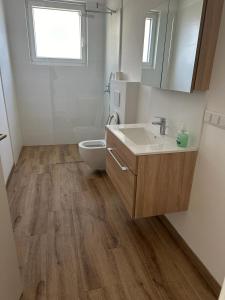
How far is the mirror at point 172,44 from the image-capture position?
4.44 ft

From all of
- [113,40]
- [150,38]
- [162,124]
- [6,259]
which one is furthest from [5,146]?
[113,40]

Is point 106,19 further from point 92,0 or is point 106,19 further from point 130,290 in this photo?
point 130,290

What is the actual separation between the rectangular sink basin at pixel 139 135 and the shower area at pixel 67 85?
1532mm

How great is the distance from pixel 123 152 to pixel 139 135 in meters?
0.44

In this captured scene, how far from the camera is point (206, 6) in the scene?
4.05 ft

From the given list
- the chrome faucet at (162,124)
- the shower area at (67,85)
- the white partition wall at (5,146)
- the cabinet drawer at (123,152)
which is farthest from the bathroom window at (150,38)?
Result: the white partition wall at (5,146)

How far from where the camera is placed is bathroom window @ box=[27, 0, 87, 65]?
10.9 feet

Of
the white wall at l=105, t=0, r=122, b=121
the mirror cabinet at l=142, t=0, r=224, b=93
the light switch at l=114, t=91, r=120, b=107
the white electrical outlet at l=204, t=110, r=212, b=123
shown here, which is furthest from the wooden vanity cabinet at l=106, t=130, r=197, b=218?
the white wall at l=105, t=0, r=122, b=121

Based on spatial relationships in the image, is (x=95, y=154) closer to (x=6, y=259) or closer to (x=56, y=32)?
(x=6, y=259)

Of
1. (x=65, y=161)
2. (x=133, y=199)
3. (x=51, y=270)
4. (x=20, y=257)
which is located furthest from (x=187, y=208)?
(x=65, y=161)

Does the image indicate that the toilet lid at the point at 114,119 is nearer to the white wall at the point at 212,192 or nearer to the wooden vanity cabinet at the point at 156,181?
the wooden vanity cabinet at the point at 156,181

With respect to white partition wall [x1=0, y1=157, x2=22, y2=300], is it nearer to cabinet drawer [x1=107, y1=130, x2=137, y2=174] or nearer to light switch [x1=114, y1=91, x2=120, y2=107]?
cabinet drawer [x1=107, y1=130, x2=137, y2=174]

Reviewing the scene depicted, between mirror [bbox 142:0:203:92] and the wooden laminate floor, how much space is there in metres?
1.32

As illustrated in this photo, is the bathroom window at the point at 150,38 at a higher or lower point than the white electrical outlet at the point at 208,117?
higher
